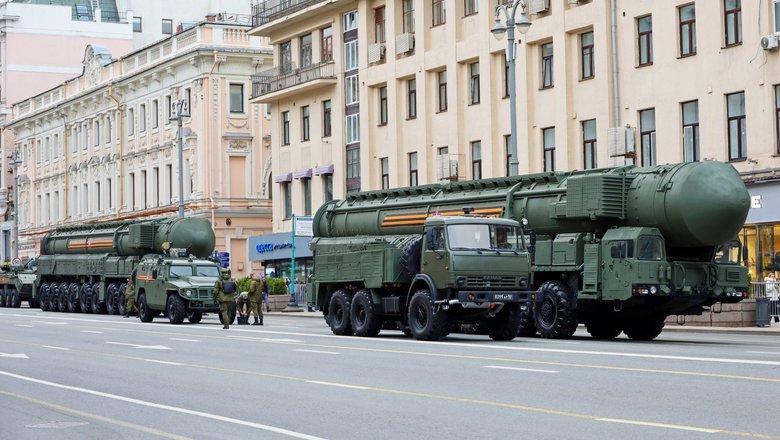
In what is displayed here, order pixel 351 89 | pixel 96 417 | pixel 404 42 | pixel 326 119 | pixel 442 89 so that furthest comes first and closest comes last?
pixel 326 119
pixel 351 89
pixel 404 42
pixel 442 89
pixel 96 417

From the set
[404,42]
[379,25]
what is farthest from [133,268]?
[379,25]

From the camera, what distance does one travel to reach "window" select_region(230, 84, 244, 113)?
2800 inches

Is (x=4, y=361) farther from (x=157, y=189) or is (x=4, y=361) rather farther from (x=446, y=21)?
(x=157, y=189)

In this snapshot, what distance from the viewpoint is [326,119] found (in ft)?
199

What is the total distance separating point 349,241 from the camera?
33531 millimetres

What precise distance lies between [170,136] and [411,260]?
150ft

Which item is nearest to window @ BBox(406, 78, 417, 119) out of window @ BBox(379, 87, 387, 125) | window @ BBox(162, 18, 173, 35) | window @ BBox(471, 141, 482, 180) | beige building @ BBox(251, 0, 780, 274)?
beige building @ BBox(251, 0, 780, 274)

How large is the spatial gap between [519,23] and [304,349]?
12.7 metres

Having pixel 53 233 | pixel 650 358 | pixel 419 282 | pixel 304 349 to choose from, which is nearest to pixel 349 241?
pixel 419 282

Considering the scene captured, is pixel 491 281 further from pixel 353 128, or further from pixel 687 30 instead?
pixel 353 128

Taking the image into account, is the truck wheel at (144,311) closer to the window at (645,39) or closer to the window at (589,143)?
the window at (589,143)

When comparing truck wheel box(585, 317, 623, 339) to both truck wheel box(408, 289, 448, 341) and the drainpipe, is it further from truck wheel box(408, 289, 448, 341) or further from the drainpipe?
the drainpipe

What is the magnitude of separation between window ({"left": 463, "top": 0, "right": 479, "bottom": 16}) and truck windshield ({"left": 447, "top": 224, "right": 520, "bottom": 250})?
2288 centimetres

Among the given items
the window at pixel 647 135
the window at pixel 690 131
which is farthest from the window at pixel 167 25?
the window at pixel 690 131
